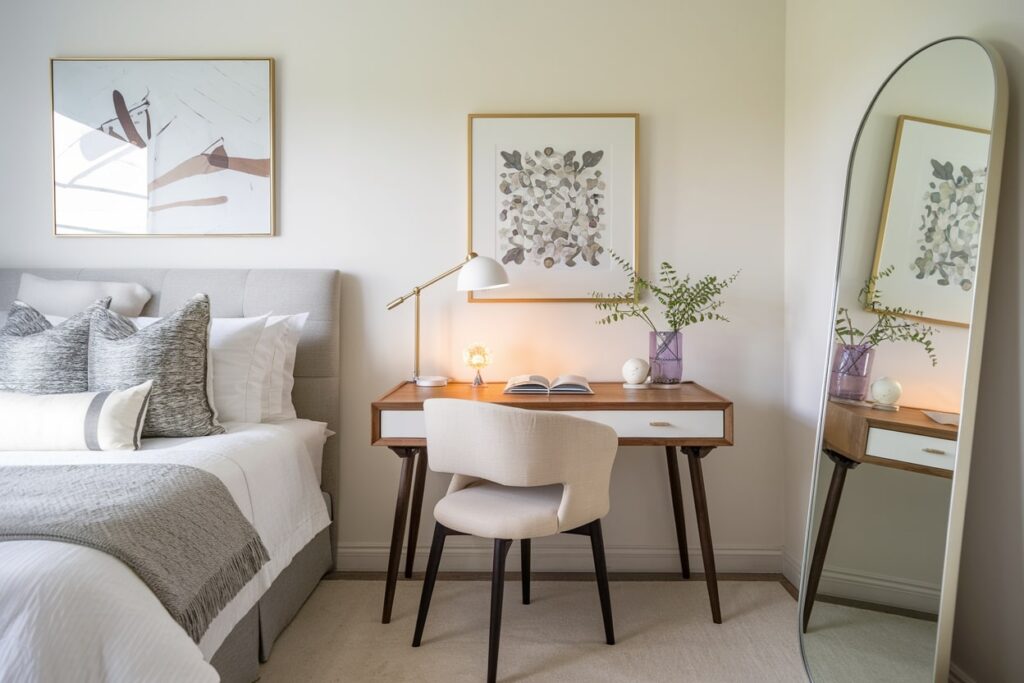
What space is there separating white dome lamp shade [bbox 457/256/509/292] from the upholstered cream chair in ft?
1.88

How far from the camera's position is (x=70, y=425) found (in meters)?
1.77

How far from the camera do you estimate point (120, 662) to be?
3.42 ft

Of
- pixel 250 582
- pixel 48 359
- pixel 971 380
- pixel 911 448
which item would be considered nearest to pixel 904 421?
pixel 911 448

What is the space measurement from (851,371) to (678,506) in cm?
94

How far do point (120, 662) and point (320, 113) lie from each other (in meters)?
2.17

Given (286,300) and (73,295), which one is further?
(286,300)

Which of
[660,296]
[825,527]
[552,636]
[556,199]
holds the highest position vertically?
[556,199]

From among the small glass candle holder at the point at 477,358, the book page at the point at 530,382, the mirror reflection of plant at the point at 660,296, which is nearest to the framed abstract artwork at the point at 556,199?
the mirror reflection of plant at the point at 660,296

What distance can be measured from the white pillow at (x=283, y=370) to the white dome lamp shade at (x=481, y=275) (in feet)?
2.23

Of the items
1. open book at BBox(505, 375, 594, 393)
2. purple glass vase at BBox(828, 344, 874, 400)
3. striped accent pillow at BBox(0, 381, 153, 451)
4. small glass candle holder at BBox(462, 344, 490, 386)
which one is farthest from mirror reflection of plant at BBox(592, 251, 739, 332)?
striped accent pillow at BBox(0, 381, 153, 451)

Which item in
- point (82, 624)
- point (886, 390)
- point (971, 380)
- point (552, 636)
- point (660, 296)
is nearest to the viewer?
point (82, 624)

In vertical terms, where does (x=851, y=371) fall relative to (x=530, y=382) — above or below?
above

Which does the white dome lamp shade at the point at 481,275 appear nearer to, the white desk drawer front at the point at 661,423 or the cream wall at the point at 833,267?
the white desk drawer front at the point at 661,423

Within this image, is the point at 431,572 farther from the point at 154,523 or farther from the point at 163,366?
the point at 163,366
